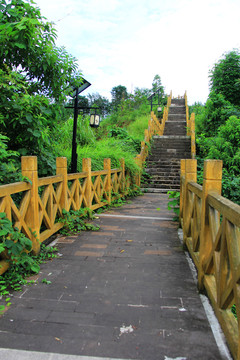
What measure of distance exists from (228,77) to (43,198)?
1590cm

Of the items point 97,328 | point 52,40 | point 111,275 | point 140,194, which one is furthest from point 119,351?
point 140,194

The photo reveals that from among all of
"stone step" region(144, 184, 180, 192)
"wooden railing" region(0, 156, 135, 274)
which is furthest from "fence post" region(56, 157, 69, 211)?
"stone step" region(144, 184, 180, 192)

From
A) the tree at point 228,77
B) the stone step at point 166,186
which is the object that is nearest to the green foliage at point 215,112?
the tree at point 228,77

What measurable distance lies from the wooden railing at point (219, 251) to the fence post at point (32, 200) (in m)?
1.98

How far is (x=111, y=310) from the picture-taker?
8.20 ft

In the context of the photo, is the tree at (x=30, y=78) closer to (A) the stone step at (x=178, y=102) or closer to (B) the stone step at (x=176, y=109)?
(B) the stone step at (x=176, y=109)

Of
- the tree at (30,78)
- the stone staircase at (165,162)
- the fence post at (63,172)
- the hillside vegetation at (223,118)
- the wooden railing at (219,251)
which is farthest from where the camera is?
the stone staircase at (165,162)

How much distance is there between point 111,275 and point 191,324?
1.18 m

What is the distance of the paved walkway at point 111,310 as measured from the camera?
198cm

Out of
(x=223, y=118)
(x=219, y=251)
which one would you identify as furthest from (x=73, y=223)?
(x=223, y=118)

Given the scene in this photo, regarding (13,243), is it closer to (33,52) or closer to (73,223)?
(73,223)

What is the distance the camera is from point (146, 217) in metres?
6.44

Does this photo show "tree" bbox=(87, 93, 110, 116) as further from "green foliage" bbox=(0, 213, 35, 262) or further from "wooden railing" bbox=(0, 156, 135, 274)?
"green foliage" bbox=(0, 213, 35, 262)

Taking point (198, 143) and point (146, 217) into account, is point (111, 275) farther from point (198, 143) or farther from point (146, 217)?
point (198, 143)
